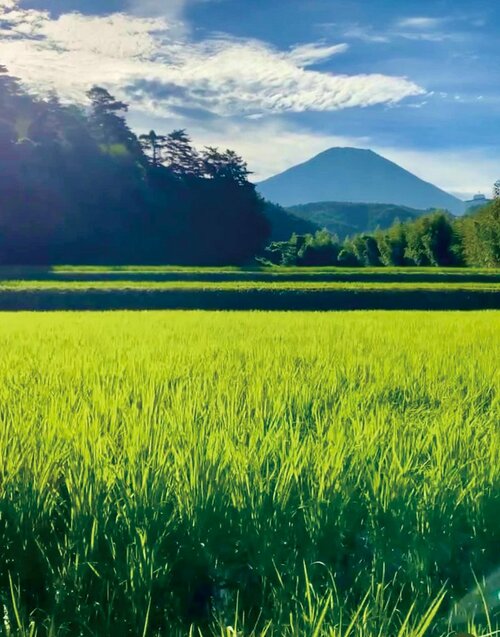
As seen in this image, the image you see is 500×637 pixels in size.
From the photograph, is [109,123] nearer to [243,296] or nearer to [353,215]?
[243,296]

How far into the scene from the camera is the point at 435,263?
53.1 m

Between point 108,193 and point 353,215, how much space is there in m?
133

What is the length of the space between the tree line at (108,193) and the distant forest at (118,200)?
59 mm

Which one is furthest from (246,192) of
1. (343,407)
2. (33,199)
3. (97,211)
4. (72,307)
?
(343,407)

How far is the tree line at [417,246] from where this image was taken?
4206 centimetres

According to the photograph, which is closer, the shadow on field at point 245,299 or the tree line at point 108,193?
the shadow on field at point 245,299

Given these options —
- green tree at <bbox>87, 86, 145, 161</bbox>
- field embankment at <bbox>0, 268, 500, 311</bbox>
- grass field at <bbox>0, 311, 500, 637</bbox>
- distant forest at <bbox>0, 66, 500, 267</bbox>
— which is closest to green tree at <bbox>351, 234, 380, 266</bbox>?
distant forest at <bbox>0, 66, 500, 267</bbox>

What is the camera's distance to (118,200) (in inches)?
1438

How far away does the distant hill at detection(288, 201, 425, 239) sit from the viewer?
153 m

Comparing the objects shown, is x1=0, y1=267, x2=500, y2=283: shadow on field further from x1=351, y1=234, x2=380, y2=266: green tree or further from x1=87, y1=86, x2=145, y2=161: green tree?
x1=351, y1=234, x2=380, y2=266: green tree

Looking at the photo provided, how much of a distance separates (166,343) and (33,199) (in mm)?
29186

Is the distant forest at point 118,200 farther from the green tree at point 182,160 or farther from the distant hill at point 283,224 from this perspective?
A: the distant hill at point 283,224

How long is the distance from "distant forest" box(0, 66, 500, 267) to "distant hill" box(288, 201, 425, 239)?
105750 mm

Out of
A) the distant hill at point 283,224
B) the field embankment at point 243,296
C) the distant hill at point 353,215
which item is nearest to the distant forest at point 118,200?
the field embankment at point 243,296
